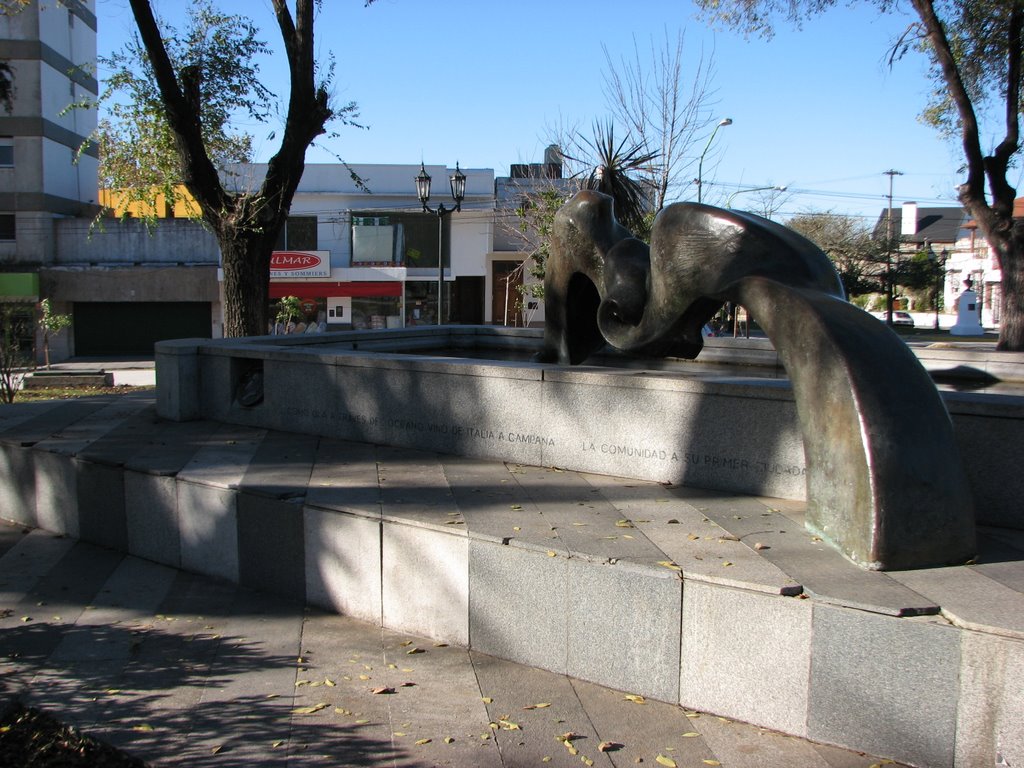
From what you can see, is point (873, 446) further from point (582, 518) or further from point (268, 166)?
point (268, 166)

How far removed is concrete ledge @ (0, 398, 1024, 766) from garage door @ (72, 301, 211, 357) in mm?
27908

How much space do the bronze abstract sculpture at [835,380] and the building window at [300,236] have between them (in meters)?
29.0

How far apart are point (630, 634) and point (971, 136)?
42.7ft

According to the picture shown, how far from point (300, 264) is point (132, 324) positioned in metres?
6.68

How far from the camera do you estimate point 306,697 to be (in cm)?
432

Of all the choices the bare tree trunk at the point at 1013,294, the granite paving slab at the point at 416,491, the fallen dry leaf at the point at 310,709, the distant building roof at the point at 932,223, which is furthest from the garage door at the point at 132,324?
the distant building roof at the point at 932,223

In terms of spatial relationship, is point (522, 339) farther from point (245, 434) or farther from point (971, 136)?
point (971, 136)

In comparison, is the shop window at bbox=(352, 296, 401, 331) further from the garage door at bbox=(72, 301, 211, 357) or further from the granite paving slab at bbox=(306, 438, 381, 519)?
the granite paving slab at bbox=(306, 438, 381, 519)

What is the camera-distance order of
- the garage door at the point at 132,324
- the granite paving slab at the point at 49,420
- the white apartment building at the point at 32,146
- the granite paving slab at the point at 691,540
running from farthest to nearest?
1. the garage door at the point at 132,324
2. the white apartment building at the point at 32,146
3. the granite paving slab at the point at 49,420
4. the granite paving slab at the point at 691,540

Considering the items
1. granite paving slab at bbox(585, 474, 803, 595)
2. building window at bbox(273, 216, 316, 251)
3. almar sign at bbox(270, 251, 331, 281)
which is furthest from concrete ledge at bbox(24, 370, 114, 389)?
granite paving slab at bbox(585, 474, 803, 595)

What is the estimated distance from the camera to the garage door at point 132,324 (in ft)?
109

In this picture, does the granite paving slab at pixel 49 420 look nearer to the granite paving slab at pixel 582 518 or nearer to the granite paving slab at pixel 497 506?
the granite paving slab at pixel 497 506

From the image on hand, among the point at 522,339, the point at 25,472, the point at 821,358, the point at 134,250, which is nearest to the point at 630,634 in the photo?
the point at 821,358

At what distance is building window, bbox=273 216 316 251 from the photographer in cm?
3391
